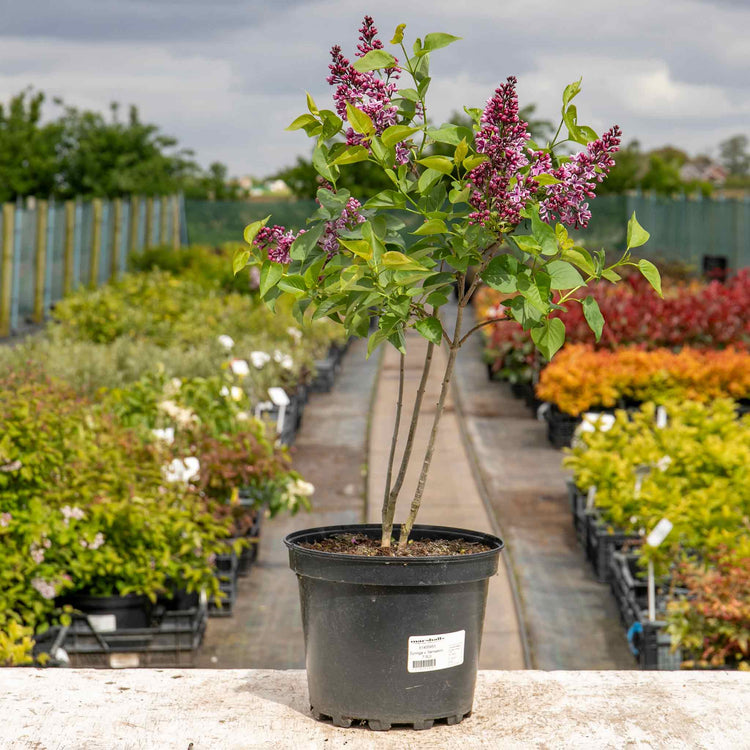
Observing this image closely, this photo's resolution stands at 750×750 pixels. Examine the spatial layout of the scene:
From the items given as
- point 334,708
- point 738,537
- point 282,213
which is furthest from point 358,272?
point 282,213

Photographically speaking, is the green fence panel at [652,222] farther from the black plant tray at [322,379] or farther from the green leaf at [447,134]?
the green leaf at [447,134]

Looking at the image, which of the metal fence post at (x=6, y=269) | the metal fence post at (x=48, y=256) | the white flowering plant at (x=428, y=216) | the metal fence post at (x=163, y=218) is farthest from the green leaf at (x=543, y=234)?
the metal fence post at (x=163, y=218)

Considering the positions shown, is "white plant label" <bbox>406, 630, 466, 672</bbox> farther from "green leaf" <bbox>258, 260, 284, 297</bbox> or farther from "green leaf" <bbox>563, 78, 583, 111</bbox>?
"green leaf" <bbox>563, 78, 583, 111</bbox>

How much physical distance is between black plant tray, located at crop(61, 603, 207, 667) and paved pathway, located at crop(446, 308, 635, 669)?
5.12 feet

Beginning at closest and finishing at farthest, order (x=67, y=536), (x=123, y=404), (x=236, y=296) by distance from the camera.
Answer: (x=67, y=536)
(x=123, y=404)
(x=236, y=296)

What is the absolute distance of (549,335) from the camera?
7.08ft

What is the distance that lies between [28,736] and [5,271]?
1454 cm

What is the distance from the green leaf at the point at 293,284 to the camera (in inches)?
84.8

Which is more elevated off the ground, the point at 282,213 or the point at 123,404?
the point at 282,213

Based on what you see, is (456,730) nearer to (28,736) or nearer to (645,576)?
(28,736)

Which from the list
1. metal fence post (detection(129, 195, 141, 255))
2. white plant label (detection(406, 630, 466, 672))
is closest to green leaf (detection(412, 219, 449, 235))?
white plant label (detection(406, 630, 466, 672))

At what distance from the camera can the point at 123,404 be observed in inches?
235

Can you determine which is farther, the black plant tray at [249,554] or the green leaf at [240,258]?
the black plant tray at [249,554]

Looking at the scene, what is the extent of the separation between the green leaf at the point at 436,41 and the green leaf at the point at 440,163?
0.24 metres
